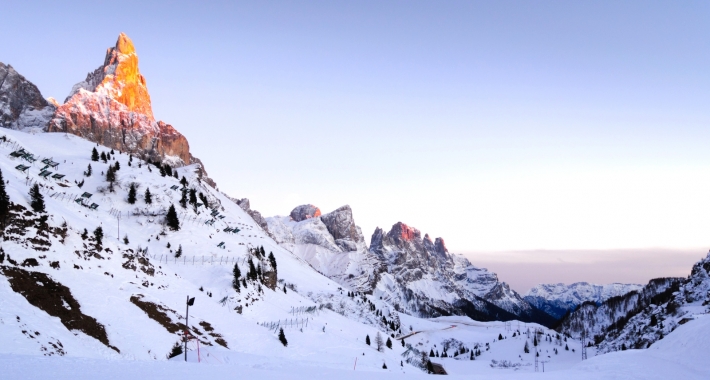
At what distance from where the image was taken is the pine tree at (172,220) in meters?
94.2

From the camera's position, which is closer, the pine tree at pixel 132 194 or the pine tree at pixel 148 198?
the pine tree at pixel 132 194

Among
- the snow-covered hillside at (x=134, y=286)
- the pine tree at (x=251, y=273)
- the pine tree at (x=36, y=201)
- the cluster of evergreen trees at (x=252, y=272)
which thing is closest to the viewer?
the snow-covered hillside at (x=134, y=286)

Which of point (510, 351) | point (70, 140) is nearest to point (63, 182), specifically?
point (70, 140)

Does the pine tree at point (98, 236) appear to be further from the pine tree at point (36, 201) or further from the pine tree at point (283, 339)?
the pine tree at point (283, 339)

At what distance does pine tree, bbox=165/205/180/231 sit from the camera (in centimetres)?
9425

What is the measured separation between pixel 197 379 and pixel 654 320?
147 m

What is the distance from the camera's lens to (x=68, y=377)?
52.7 ft

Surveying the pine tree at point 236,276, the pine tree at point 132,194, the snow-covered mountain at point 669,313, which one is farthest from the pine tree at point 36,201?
the snow-covered mountain at point 669,313

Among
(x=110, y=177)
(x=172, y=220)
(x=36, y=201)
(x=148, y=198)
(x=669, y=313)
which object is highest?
(x=110, y=177)

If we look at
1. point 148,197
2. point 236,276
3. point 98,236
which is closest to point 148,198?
point 148,197

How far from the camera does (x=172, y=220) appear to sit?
9431 centimetres

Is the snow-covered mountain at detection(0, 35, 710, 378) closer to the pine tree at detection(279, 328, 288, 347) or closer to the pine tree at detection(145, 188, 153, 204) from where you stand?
the pine tree at detection(145, 188, 153, 204)

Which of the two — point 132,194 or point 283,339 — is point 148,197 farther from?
point 283,339

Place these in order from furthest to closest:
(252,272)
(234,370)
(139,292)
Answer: (252,272), (139,292), (234,370)
